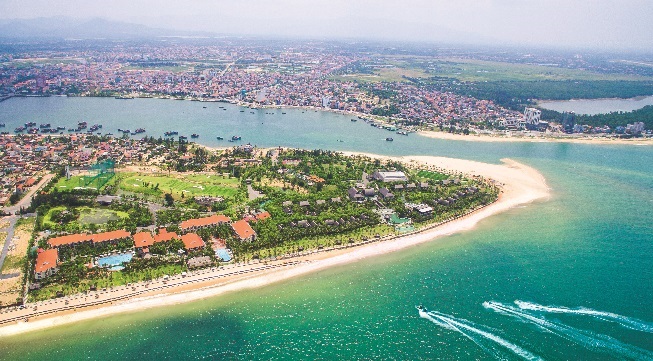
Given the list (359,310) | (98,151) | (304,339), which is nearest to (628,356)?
(359,310)

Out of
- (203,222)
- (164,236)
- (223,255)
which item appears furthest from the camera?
(203,222)

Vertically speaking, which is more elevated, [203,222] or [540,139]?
[540,139]

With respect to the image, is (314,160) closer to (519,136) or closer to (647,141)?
(519,136)

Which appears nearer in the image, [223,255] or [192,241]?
[223,255]

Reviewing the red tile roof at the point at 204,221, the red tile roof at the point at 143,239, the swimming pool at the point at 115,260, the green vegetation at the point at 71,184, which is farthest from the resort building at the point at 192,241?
the green vegetation at the point at 71,184

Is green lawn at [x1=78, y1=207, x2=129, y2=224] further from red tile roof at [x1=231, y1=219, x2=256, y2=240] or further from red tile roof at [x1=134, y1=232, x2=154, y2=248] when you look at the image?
red tile roof at [x1=231, y1=219, x2=256, y2=240]

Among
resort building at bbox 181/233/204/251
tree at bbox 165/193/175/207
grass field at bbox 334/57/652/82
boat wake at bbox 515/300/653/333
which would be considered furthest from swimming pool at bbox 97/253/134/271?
grass field at bbox 334/57/652/82

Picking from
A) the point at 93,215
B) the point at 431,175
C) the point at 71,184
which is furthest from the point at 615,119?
the point at 71,184

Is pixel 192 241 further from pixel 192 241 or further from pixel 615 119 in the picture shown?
pixel 615 119
